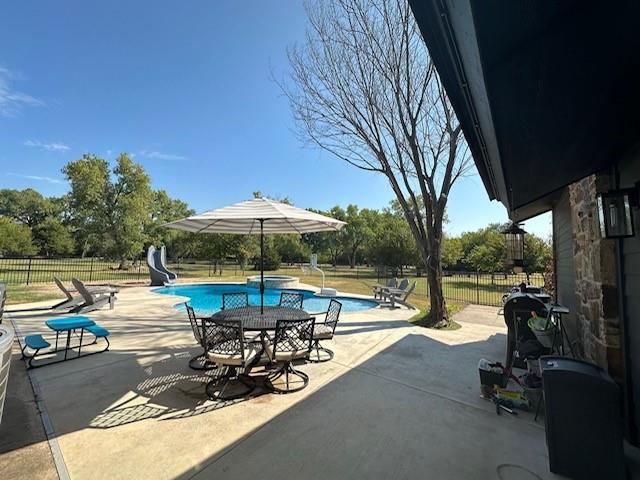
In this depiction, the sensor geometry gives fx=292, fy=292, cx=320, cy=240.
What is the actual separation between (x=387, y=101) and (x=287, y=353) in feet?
21.3

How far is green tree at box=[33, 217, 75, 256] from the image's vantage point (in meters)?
36.7

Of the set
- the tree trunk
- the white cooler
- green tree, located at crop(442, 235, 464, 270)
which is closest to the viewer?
the white cooler

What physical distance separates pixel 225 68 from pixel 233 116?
2.52 meters

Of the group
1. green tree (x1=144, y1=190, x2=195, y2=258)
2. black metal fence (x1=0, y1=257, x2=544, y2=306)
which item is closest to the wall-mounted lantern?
black metal fence (x1=0, y1=257, x2=544, y2=306)

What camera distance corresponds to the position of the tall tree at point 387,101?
6.64 metres

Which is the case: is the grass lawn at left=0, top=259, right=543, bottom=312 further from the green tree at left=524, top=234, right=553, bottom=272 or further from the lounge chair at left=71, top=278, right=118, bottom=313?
the lounge chair at left=71, top=278, right=118, bottom=313

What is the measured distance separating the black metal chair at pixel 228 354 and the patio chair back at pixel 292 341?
0.98 feet

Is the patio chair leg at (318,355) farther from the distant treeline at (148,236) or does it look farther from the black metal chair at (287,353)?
the distant treeline at (148,236)

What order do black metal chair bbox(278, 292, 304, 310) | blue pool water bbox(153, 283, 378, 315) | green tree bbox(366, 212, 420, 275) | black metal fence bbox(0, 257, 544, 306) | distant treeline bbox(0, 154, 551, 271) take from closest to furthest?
black metal chair bbox(278, 292, 304, 310), blue pool water bbox(153, 283, 378, 315), black metal fence bbox(0, 257, 544, 306), distant treeline bbox(0, 154, 551, 271), green tree bbox(366, 212, 420, 275)

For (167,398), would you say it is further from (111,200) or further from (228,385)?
(111,200)

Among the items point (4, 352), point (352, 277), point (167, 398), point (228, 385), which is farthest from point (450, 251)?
point (4, 352)

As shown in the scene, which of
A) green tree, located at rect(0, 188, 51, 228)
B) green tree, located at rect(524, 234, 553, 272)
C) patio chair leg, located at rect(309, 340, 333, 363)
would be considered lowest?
patio chair leg, located at rect(309, 340, 333, 363)

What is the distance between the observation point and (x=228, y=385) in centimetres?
371

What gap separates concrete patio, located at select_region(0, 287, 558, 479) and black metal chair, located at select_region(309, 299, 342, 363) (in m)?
0.22
